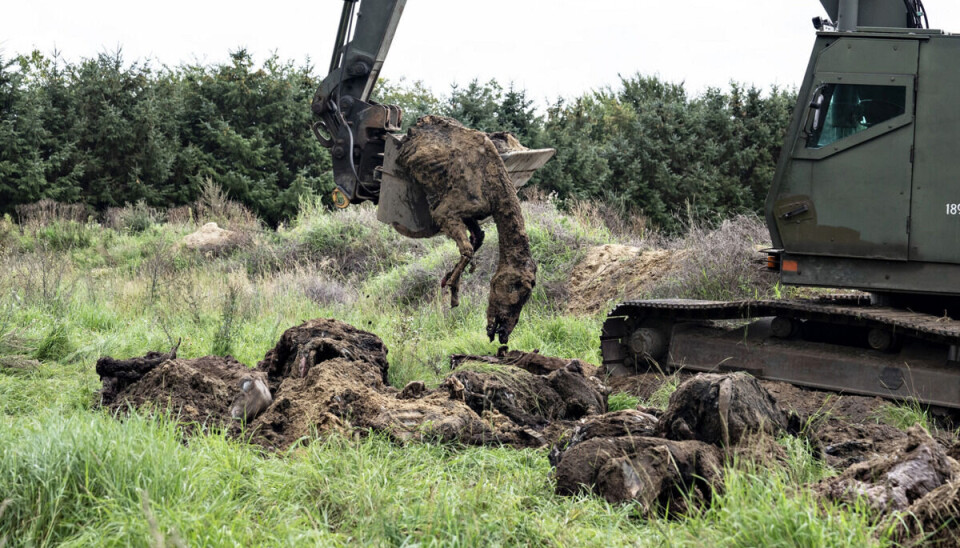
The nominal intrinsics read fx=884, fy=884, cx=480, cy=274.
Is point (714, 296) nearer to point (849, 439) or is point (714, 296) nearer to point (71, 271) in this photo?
point (849, 439)

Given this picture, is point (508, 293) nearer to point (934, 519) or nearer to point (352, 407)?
point (352, 407)

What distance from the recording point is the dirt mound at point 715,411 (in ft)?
15.4

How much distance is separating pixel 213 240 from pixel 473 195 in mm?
13636

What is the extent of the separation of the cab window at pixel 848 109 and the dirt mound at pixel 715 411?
2773 millimetres

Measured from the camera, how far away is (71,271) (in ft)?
Answer: 46.1

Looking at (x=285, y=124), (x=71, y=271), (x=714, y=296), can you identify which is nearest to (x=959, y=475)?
(x=714, y=296)

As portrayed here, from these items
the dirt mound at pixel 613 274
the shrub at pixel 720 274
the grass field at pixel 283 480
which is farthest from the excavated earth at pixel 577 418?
the dirt mound at pixel 613 274

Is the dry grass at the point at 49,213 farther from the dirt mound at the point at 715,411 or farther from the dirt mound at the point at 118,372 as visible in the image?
the dirt mound at the point at 715,411

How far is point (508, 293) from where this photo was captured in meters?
6.21

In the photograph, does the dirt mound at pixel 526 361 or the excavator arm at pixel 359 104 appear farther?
the dirt mound at pixel 526 361

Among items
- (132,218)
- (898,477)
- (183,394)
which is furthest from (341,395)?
(132,218)

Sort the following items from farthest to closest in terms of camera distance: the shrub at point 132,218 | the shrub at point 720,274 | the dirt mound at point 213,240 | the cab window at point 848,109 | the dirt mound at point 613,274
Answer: the shrub at point 132,218, the dirt mound at point 213,240, the dirt mound at point 613,274, the shrub at point 720,274, the cab window at point 848,109

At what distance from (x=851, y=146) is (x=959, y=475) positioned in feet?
11.9

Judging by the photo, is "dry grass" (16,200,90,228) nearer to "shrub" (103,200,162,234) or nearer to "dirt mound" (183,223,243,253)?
"shrub" (103,200,162,234)
